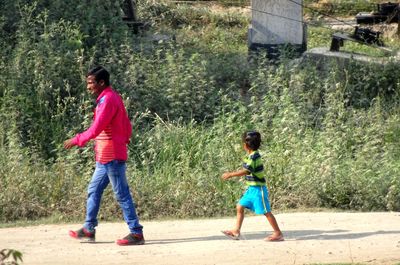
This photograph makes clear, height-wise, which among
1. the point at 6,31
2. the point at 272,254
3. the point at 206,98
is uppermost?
the point at 6,31

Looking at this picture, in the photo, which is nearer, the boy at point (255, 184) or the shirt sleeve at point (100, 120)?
the shirt sleeve at point (100, 120)

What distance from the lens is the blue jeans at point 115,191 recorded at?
334 inches

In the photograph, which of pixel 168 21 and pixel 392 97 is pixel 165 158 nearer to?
pixel 392 97

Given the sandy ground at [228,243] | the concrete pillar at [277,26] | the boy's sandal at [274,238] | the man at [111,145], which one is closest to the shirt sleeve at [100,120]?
the man at [111,145]

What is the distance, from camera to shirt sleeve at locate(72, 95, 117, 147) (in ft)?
27.0

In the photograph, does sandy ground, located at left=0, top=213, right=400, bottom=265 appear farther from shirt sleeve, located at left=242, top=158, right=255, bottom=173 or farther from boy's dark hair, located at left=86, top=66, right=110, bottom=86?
boy's dark hair, located at left=86, top=66, right=110, bottom=86

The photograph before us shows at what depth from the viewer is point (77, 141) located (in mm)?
8273

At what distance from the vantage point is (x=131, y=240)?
863cm

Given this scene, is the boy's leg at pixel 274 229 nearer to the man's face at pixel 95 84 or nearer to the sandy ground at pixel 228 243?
the sandy ground at pixel 228 243

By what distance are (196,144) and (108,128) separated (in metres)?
3.20

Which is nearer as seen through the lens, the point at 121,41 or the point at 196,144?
the point at 196,144

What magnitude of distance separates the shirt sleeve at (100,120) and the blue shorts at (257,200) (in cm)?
153

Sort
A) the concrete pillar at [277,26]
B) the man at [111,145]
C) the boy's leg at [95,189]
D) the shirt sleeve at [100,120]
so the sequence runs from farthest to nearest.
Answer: the concrete pillar at [277,26], the boy's leg at [95,189], the man at [111,145], the shirt sleeve at [100,120]

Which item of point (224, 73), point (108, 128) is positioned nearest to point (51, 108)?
point (224, 73)
